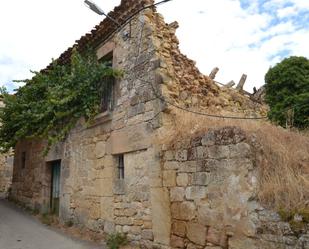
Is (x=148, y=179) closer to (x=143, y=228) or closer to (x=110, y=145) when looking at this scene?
(x=143, y=228)

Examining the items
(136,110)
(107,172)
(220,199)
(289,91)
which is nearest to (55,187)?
(107,172)

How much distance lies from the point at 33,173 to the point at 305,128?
27.4ft

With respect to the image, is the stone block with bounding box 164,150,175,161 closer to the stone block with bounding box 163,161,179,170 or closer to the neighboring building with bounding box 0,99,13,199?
the stone block with bounding box 163,161,179,170

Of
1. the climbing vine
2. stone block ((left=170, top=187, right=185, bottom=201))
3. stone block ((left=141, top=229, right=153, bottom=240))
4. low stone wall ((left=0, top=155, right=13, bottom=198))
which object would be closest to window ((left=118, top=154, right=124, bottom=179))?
the climbing vine

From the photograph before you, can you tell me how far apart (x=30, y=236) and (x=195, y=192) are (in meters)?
4.53

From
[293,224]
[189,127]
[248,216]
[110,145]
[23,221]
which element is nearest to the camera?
[293,224]

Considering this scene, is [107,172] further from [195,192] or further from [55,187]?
[55,187]

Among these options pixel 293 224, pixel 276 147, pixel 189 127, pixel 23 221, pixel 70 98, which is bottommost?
pixel 23 221

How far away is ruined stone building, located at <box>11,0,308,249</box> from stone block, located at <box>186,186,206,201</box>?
0.01 m

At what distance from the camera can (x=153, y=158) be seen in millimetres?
6191

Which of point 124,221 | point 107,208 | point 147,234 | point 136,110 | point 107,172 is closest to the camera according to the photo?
point 147,234

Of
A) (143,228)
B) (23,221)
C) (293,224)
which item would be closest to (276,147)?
(293,224)

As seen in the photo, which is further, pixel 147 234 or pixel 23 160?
pixel 23 160

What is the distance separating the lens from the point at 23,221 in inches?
372
